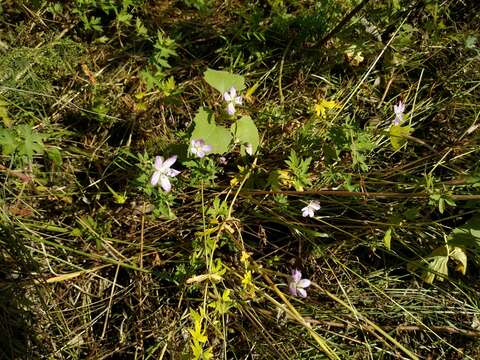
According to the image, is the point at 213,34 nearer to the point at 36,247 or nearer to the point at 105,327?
the point at 36,247

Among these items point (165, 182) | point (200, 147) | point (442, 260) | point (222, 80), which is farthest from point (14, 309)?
point (442, 260)

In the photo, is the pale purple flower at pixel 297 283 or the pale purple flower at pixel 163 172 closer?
the pale purple flower at pixel 163 172

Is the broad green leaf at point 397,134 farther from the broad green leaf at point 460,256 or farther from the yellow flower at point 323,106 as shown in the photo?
the broad green leaf at point 460,256

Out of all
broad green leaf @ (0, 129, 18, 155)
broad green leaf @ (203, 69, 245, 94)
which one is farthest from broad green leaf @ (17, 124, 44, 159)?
broad green leaf @ (203, 69, 245, 94)

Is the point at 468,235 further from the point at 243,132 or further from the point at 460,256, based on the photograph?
the point at 243,132

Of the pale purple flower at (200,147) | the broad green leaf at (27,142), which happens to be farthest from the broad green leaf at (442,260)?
the broad green leaf at (27,142)

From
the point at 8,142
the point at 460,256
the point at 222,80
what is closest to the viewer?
the point at 8,142

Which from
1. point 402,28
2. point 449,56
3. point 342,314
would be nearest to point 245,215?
point 342,314
